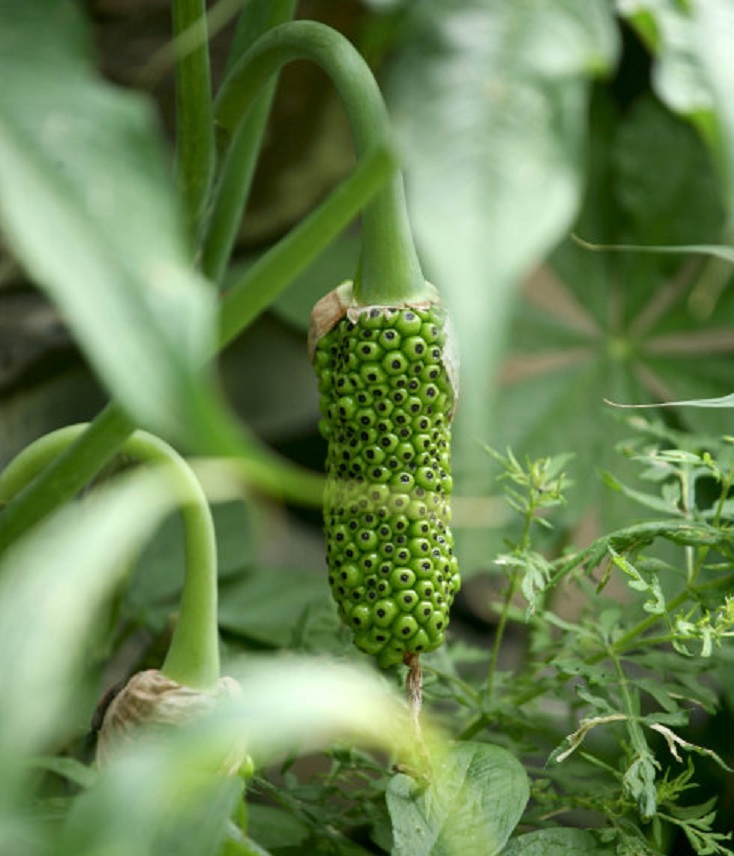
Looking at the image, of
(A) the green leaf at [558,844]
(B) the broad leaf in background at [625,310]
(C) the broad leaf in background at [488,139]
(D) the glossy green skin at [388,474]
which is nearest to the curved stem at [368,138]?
(D) the glossy green skin at [388,474]

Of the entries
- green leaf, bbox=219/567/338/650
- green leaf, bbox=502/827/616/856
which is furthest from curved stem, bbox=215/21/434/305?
green leaf, bbox=219/567/338/650

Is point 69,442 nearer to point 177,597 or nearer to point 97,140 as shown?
point 97,140

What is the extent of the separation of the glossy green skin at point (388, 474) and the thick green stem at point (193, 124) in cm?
9

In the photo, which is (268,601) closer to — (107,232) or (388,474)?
(388,474)

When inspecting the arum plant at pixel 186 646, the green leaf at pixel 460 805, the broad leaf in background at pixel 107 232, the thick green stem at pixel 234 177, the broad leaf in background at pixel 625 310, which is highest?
the broad leaf in background at pixel 107 232

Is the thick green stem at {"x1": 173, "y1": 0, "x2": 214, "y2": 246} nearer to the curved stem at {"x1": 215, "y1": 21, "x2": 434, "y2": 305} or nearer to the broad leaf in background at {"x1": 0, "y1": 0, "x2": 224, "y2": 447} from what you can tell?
the curved stem at {"x1": 215, "y1": 21, "x2": 434, "y2": 305}

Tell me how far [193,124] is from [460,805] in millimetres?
285

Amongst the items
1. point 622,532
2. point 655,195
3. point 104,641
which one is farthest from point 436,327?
point 655,195

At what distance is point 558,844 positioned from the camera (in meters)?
0.51

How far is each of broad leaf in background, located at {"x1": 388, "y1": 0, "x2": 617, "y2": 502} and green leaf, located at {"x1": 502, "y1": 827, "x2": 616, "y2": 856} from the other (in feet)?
0.94

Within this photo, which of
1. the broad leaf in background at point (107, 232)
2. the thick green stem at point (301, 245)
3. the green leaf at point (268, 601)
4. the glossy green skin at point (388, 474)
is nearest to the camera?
the broad leaf in background at point (107, 232)

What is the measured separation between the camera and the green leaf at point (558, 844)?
50 cm

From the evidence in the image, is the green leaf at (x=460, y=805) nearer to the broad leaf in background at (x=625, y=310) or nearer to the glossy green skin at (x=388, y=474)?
the glossy green skin at (x=388, y=474)

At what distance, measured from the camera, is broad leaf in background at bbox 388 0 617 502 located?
0.80 feet
